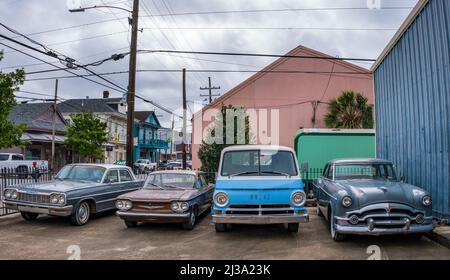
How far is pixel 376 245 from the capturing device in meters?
7.03

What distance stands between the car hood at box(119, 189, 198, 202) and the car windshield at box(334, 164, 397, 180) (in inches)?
139

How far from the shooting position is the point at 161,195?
8.88 m

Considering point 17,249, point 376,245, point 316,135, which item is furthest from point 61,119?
point 376,245

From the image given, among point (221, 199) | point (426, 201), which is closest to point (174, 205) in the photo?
point (221, 199)

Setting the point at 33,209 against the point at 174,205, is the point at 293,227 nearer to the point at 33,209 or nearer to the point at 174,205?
the point at 174,205

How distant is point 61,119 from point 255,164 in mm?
37522

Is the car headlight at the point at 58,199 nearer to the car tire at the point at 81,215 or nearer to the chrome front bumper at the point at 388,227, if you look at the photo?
the car tire at the point at 81,215

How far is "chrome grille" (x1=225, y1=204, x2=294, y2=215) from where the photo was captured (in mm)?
7605

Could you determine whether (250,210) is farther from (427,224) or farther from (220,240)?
(427,224)

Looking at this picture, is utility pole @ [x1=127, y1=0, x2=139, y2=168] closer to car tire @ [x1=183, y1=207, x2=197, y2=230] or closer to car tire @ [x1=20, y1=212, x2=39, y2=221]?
car tire @ [x1=20, y1=212, x2=39, y2=221]

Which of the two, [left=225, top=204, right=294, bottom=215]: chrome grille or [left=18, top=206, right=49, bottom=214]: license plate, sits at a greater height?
[left=225, top=204, right=294, bottom=215]: chrome grille

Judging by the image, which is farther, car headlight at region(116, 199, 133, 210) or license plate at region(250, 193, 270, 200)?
car headlight at region(116, 199, 133, 210)

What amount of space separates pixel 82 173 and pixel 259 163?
5.05m

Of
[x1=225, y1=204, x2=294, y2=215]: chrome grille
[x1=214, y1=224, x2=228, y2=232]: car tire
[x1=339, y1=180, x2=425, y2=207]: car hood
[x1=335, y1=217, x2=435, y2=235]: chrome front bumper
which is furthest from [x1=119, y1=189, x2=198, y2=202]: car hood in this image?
[x1=335, y1=217, x2=435, y2=235]: chrome front bumper
